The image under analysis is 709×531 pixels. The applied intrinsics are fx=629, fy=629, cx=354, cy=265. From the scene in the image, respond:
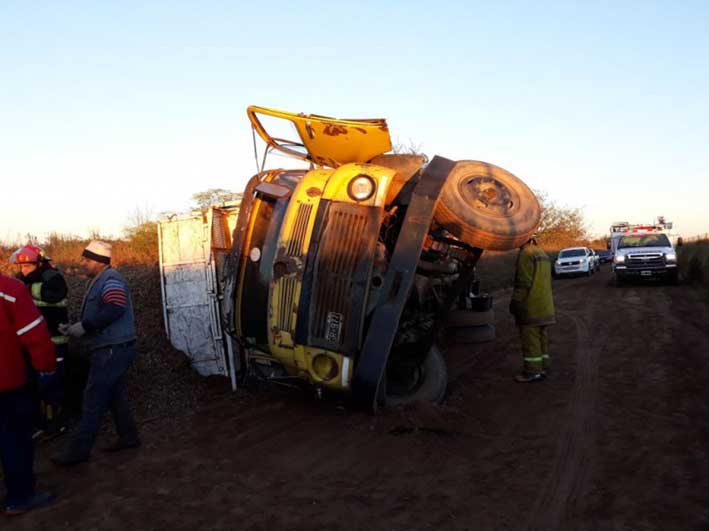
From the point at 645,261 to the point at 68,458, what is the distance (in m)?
19.3

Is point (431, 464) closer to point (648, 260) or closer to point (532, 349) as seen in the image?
point (532, 349)

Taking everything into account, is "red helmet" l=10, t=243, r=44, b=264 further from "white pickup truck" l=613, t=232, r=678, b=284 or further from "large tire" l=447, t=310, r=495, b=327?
"white pickup truck" l=613, t=232, r=678, b=284

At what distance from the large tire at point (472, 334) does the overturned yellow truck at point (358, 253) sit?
2597mm

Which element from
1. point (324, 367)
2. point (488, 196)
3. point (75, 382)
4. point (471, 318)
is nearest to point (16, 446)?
→ point (75, 382)

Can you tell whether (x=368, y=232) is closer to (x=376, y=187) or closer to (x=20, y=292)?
(x=376, y=187)

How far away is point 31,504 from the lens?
170 inches

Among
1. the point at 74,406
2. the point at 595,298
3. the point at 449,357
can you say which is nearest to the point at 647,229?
the point at 595,298

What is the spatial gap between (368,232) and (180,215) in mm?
3157

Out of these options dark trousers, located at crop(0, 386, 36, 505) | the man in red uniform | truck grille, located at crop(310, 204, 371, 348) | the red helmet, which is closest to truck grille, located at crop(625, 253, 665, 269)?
truck grille, located at crop(310, 204, 371, 348)

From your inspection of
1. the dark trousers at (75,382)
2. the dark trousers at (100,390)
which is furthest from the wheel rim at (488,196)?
the dark trousers at (75,382)

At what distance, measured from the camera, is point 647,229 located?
73.8 ft

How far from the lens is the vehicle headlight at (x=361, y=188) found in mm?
5699

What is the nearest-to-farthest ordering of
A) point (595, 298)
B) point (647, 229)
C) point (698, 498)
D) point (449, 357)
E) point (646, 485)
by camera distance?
1. point (698, 498)
2. point (646, 485)
3. point (449, 357)
4. point (595, 298)
5. point (647, 229)

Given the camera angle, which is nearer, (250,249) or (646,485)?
(646,485)
